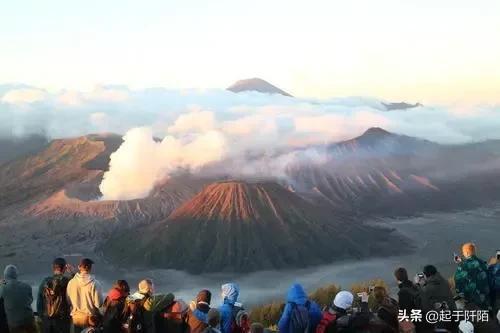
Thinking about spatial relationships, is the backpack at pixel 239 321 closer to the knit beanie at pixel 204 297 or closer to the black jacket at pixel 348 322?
the knit beanie at pixel 204 297

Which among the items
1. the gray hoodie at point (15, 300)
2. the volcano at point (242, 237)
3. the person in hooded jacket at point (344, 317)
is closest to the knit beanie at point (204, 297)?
the person in hooded jacket at point (344, 317)

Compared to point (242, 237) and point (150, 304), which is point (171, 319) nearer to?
point (150, 304)

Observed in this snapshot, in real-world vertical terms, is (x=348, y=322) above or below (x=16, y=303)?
below

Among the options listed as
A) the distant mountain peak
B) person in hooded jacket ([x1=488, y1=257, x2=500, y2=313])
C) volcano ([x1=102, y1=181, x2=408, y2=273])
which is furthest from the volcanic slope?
person in hooded jacket ([x1=488, y1=257, x2=500, y2=313])

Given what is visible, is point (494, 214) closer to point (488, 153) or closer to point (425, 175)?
point (425, 175)

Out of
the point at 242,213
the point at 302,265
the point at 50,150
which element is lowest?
the point at 302,265

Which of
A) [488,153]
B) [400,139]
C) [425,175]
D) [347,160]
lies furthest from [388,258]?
[488,153]

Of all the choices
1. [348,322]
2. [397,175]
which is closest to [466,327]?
[348,322]
